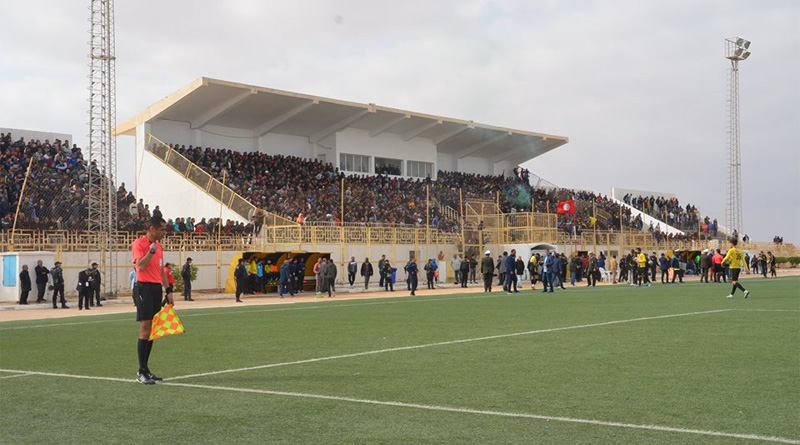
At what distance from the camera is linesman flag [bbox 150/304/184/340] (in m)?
9.67

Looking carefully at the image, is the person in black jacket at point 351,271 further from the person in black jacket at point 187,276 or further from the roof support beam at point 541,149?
the roof support beam at point 541,149

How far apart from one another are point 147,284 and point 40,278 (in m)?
23.3

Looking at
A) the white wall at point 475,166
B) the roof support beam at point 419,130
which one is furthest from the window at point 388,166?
the white wall at point 475,166

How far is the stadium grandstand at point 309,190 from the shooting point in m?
37.4

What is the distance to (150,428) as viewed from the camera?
6945 mm

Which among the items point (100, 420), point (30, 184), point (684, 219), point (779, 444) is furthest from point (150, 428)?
point (684, 219)

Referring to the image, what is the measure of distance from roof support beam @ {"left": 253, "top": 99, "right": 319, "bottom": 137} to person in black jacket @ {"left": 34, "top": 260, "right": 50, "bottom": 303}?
1046 inches

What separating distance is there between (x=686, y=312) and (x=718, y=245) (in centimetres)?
4874

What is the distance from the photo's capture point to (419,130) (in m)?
64.1

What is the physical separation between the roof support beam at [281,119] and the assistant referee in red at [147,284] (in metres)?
45.9

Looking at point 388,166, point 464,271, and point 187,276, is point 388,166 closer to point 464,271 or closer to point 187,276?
point 464,271

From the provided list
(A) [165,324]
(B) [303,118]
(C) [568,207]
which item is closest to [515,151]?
(C) [568,207]

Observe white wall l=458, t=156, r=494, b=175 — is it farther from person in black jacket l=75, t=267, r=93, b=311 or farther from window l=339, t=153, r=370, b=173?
person in black jacket l=75, t=267, r=93, b=311

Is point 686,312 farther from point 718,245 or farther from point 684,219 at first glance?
point 684,219
